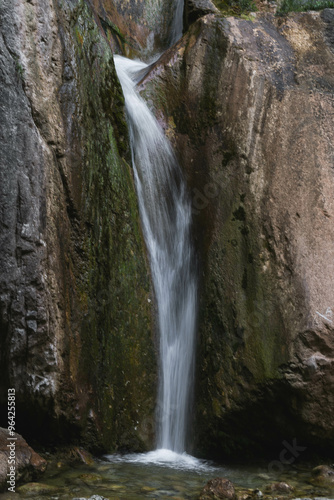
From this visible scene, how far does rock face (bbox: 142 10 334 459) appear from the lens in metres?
4.54

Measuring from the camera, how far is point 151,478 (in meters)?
3.88

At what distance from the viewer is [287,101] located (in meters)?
5.69

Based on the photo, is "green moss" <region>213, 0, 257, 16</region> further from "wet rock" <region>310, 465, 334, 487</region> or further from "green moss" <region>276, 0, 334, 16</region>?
"wet rock" <region>310, 465, 334, 487</region>

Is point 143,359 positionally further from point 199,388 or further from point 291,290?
point 291,290

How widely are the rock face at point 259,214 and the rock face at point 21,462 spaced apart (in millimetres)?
1563

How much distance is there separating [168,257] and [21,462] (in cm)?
241

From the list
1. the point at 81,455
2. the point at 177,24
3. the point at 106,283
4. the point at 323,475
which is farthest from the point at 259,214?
the point at 177,24

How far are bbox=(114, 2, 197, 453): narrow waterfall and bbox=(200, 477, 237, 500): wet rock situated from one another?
116 cm

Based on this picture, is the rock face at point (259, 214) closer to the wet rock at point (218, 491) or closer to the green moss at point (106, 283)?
the green moss at point (106, 283)

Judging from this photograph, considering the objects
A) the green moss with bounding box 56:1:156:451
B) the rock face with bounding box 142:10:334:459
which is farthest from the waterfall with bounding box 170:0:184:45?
the green moss with bounding box 56:1:156:451

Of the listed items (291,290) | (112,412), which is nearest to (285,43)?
(291,290)

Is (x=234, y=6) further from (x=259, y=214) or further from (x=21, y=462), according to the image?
(x=21, y=462)

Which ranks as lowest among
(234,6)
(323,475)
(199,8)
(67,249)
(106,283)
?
(323,475)

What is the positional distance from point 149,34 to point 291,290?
5.67 metres
